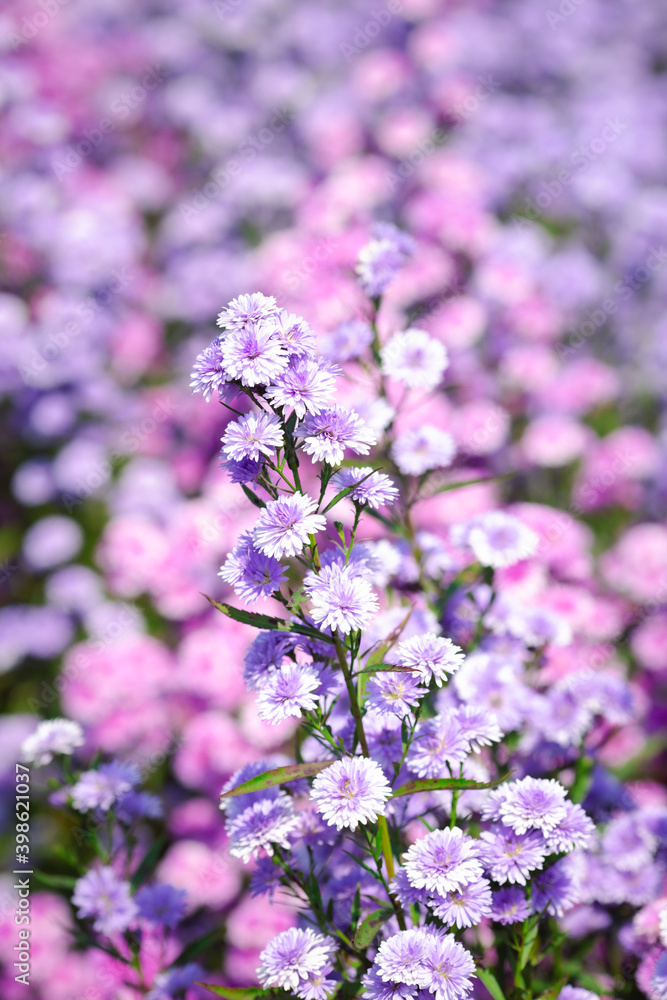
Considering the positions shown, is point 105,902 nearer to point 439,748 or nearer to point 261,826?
point 261,826

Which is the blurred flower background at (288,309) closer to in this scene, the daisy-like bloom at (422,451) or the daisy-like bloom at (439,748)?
the daisy-like bloom at (422,451)

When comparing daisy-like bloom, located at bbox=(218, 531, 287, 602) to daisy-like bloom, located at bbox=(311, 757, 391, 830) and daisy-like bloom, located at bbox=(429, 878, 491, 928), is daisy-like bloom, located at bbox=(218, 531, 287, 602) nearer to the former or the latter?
daisy-like bloom, located at bbox=(311, 757, 391, 830)

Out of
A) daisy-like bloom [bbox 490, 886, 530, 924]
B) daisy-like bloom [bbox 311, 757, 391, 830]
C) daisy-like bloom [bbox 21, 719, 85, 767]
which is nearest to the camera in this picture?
daisy-like bloom [bbox 311, 757, 391, 830]

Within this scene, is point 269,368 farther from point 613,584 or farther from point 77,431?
point 77,431

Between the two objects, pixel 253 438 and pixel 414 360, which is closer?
pixel 253 438
